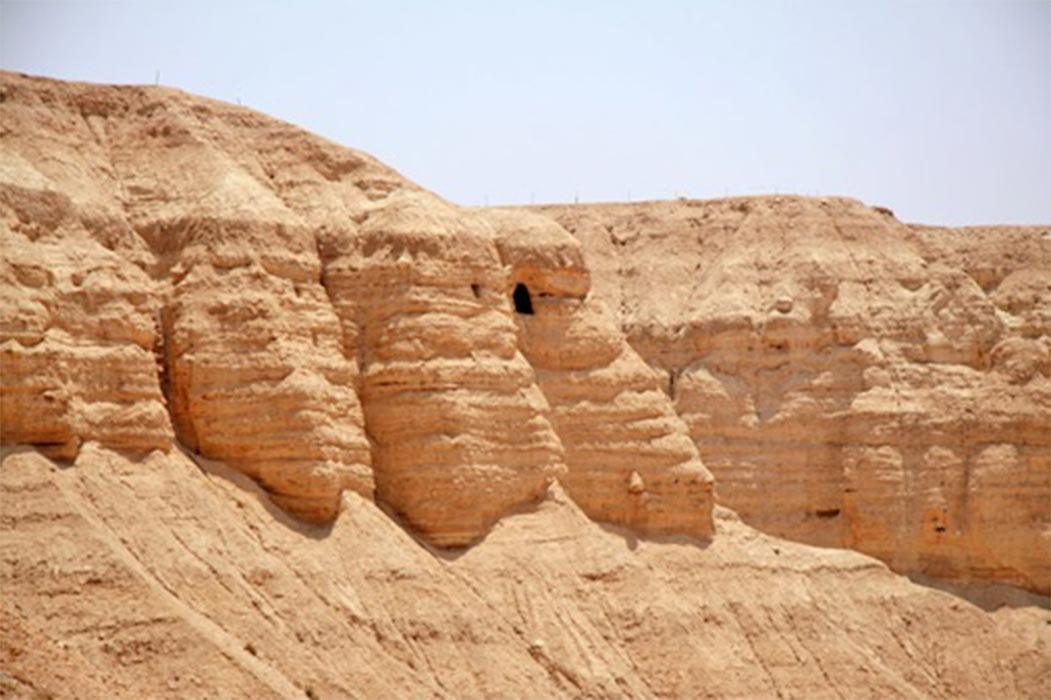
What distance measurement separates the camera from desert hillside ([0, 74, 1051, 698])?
4931 centimetres

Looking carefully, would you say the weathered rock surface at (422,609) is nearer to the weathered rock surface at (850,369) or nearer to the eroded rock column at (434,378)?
the eroded rock column at (434,378)

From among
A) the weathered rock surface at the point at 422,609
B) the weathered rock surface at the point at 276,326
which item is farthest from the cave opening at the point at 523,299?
the weathered rock surface at the point at 422,609

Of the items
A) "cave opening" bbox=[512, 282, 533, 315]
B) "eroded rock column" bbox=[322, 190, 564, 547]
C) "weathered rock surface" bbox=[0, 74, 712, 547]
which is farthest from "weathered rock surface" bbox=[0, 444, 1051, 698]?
"cave opening" bbox=[512, 282, 533, 315]

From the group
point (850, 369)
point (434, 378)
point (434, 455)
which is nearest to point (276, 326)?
point (434, 378)

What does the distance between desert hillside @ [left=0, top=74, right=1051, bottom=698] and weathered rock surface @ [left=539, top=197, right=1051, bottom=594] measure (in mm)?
107


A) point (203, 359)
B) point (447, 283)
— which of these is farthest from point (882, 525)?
point (203, 359)

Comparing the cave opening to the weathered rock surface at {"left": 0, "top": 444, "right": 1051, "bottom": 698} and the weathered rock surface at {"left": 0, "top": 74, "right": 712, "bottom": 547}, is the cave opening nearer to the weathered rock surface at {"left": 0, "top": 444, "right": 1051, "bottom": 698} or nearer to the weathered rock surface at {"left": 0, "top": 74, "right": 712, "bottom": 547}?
the weathered rock surface at {"left": 0, "top": 74, "right": 712, "bottom": 547}

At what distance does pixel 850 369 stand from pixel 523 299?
12.7 m

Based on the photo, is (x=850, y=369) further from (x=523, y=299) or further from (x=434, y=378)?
(x=434, y=378)

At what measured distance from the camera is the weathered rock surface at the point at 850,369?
6919cm

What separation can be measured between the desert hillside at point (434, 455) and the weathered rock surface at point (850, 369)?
0.11m

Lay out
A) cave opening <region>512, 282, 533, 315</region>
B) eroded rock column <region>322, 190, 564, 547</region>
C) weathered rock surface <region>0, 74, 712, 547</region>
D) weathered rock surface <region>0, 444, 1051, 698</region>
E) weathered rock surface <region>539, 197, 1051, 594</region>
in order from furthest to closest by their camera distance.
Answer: weathered rock surface <region>539, 197, 1051, 594</region>, cave opening <region>512, 282, 533, 315</region>, eroded rock column <region>322, 190, 564, 547</region>, weathered rock surface <region>0, 74, 712, 547</region>, weathered rock surface <region>0, 444, 1051, 698</region>

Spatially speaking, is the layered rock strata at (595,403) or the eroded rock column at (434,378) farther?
the layered rock strata at (595,403)

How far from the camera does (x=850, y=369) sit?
231 feet
